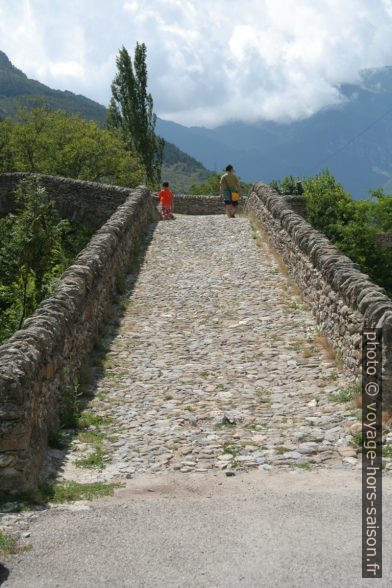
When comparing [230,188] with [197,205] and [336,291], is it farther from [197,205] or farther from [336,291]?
[336,291]

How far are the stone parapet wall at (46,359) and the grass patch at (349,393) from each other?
3.17 m

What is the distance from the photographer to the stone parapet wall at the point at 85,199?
23797 mm

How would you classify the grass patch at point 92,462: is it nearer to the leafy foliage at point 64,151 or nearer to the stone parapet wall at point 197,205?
the stone parapet wall at point 197,205

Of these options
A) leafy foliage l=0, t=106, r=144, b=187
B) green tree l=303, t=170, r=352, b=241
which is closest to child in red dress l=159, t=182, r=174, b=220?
leafy foliage l=0, t=106, r=144, b=187

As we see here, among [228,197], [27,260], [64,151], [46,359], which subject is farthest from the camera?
[64,151]

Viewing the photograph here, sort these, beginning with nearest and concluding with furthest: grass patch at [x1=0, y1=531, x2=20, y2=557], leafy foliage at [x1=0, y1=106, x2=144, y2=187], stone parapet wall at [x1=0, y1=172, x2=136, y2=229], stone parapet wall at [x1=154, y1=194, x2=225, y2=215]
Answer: grass patch at [x1=0, y1=531, x2=20, y2=557] < stone parapet wall at [x1=0, y1=172, x2=136, y2=229] < stone parapet wall at [x1=154, y1=194, x2=225, y2=215] < leafy foliage at [x1=0, y1=106, x2=144, y2=187]

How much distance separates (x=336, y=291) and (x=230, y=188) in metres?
13.2

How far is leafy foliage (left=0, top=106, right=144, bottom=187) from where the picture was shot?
34375 millimetres

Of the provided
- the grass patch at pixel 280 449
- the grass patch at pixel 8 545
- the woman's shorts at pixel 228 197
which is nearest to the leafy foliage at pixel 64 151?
the woman's shorts at pixel 228 197

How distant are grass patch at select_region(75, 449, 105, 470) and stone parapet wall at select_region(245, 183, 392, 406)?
295cm

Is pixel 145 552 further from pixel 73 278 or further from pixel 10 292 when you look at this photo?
pixel 10 292

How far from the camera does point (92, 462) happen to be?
6.47 metres

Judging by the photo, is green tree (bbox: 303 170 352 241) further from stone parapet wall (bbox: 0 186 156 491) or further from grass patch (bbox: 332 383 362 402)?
grass patch (bbox: 332 383 362 402)

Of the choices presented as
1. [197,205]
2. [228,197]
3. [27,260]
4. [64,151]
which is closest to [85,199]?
[228,197]
